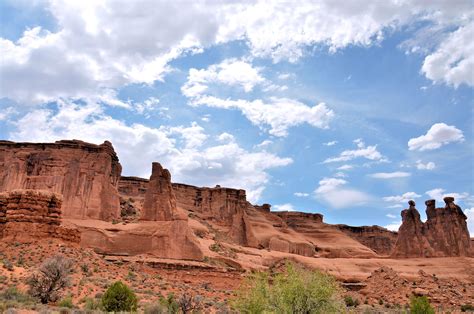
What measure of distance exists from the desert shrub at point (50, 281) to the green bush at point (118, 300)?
3449mm

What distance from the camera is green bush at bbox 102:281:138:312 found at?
22750mm

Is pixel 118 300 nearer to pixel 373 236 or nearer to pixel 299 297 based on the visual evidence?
pixel 299 297

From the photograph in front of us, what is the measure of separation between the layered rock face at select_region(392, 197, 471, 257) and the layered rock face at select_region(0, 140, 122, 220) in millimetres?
54917

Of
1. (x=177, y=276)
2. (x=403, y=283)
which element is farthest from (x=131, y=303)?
(x=403, y=283)

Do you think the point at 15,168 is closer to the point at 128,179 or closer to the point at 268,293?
the point at 128,179

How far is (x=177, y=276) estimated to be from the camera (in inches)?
1833

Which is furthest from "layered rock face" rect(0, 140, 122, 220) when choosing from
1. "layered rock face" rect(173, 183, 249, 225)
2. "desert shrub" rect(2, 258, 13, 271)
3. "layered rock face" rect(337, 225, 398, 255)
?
"layered rock face" rect(337, 225, 398, 255)

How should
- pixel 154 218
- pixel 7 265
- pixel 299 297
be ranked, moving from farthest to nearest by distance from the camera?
pixel 154 218 < pixel 7 265 < pixel 299 297

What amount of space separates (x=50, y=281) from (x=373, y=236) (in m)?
106

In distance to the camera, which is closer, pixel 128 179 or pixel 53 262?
pixel 53 262

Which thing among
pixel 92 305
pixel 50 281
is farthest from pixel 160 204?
pixel 92 305

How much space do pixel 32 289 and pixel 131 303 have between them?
5.55 meters

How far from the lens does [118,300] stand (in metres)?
23.1

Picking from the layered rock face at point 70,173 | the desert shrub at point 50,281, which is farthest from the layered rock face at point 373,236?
the desert shrub at point 50,281
